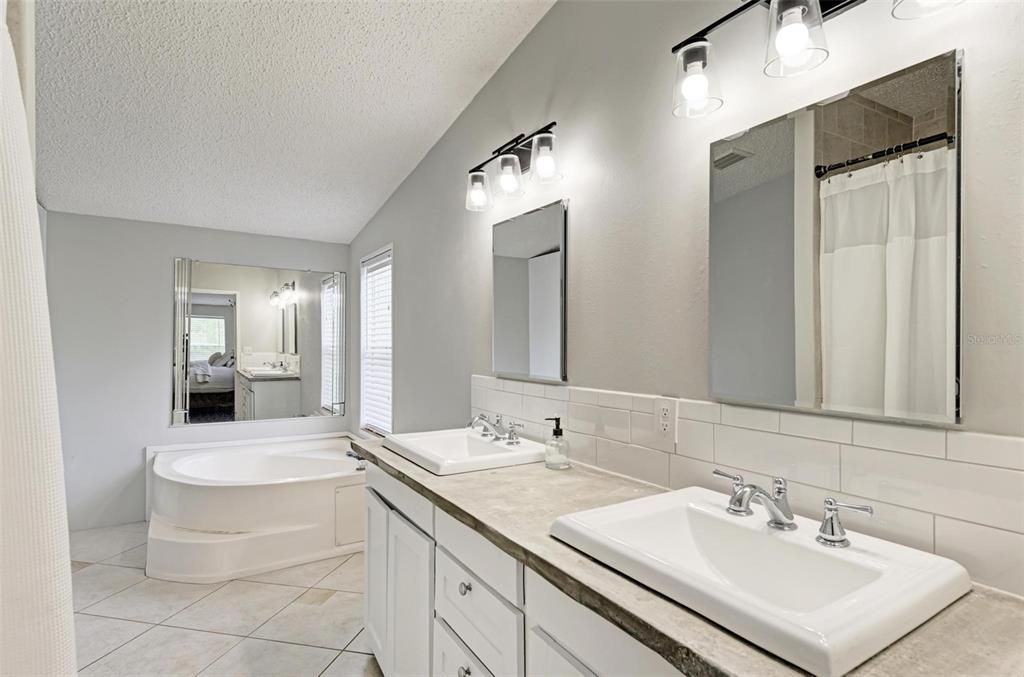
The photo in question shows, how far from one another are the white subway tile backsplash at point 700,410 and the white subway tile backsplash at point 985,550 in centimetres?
50

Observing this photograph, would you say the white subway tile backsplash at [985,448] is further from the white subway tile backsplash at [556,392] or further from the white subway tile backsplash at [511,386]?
the white subway tile backsplash at [511,386]

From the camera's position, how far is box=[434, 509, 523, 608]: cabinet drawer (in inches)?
44.2

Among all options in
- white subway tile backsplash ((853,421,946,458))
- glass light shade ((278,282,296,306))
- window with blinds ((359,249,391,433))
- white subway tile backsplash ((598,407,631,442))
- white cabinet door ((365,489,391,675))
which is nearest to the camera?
white subway tile backsplash ((853,421,946,458))

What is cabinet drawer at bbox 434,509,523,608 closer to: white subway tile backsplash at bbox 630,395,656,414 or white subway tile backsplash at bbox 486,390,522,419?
white subway tile backsplash at bbox 630,395,656,414

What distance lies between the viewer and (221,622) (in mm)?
2535

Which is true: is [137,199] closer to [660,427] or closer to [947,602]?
[660,427]

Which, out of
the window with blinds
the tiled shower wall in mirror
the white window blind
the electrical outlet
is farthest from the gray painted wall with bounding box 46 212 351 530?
the electrical outlet

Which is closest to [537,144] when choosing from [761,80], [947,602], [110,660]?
[761,80]

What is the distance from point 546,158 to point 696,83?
716 mm

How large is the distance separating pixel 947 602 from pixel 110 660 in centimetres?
296

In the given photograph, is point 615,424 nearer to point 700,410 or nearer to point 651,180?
point 700,410

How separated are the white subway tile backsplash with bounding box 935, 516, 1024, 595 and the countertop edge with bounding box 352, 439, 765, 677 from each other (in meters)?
0.51

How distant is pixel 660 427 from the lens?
5.01 ft

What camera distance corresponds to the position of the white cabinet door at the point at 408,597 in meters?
1.56
